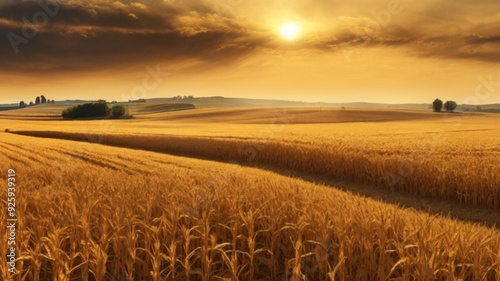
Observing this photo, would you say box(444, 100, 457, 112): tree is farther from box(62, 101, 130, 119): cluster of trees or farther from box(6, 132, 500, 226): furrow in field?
box(6, 132, 500, 226): furrow in field

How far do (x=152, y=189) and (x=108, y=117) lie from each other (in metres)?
92.7

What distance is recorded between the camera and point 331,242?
4770 millimetres

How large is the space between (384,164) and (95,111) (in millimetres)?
89474

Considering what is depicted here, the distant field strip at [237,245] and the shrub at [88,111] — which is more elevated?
the shrub at [88,111]

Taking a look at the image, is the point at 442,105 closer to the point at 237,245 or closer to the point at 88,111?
the point at 88,111

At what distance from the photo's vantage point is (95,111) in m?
94.6

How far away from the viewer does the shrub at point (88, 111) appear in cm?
9350

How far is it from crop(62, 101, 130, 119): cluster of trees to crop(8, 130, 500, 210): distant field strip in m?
68.6

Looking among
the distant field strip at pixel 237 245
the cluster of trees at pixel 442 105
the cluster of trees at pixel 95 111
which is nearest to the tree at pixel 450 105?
the cluster of trees at pixel 442 105

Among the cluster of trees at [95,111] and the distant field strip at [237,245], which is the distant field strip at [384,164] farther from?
the cluster of trees at [95,111]

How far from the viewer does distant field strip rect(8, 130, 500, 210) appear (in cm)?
1352

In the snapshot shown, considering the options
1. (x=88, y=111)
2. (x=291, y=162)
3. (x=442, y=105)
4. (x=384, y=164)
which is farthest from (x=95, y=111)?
(x=442, y=105)

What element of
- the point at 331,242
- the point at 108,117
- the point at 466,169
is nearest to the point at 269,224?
the point at 331,242

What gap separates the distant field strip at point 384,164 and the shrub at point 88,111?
7144 cm
